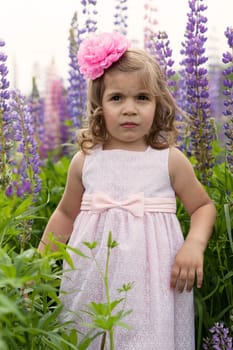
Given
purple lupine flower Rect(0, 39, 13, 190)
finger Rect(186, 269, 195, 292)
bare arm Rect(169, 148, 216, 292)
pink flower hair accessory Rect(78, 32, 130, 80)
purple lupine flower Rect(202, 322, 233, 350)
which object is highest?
pink flower hair accessory Rect(78, 32, 130, 80)

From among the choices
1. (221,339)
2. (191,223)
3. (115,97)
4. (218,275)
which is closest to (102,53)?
(115,97)

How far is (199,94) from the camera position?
375 centimetres

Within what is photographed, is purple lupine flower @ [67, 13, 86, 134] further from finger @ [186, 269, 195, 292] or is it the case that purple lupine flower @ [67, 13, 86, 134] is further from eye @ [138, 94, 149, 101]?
finger @ [186, 269, 195, 292]

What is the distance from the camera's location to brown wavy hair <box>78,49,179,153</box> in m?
3.09

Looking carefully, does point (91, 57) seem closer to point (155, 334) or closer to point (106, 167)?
point (106, 167)

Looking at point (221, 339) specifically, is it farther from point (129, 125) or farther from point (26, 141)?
A: point (26, 141)

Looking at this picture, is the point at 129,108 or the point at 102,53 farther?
the point at 102,53

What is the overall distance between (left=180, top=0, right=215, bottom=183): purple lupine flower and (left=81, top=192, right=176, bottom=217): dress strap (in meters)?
0.72

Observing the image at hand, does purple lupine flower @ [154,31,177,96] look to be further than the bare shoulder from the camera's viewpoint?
Yes

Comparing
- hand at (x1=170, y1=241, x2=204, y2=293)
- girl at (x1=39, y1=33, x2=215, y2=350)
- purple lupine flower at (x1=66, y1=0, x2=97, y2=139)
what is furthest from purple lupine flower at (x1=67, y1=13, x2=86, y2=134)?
hand at (x1=170, y1=241, x2=204, y2=293)

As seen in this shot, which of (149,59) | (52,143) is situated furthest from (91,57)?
(52,143)

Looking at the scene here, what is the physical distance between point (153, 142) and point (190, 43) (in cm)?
82

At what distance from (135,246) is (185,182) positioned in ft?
1.17

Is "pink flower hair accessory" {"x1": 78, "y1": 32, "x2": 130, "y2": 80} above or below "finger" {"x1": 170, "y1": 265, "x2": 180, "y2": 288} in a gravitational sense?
above
